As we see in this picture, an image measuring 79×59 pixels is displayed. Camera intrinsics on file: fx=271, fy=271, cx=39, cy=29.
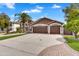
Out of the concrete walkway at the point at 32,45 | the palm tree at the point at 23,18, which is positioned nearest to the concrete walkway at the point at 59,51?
the concrete walkway at the point at 32,45

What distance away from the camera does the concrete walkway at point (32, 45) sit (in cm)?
340

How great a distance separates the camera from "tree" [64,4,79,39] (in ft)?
11.4

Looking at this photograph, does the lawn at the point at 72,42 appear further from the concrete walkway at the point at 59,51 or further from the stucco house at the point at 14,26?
the stucco house at the point at 14,26

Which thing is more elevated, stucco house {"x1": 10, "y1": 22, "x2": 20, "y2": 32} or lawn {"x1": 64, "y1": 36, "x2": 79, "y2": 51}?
stucco house {"x1": 10, "y1": 22, "x2": 20, "y2": 32}

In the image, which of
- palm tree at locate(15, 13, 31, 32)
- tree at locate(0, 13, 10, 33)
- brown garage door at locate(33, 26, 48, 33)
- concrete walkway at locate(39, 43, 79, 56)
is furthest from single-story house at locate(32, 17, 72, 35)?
tree at locate(0, 13, 10, 33)

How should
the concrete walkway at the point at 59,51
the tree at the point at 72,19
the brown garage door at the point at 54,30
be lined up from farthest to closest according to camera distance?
the brown garage door at the point at 54,30 < the tree at the point at 72,19 < the concrete walkway at the point at 59,51

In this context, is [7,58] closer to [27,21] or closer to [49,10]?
[27,21]

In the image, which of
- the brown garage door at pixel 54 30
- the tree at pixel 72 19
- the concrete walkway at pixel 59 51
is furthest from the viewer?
the brown garage door at pixel 54 30

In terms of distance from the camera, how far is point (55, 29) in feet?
11.8

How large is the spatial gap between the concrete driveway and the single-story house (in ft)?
0.23

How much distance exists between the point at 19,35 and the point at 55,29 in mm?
484

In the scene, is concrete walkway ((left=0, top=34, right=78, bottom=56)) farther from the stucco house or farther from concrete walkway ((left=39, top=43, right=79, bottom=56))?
the stucco house

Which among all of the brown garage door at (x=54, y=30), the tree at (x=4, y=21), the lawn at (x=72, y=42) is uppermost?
the tree at (x=4, y=21)

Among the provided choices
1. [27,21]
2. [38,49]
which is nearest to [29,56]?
[38,49]
